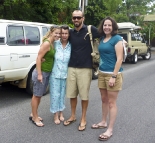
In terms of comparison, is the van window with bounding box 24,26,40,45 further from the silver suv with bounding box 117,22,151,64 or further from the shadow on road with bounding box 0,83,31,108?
the silver suv with bounding box 117,22,151,64

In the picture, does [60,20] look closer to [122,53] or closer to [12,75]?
[12,75]

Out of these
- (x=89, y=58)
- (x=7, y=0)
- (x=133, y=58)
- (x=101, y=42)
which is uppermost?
(x=7, y=0)

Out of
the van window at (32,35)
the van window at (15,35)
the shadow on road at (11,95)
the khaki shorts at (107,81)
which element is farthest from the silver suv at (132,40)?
the khaki shorts at (107,81)

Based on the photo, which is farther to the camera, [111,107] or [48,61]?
[48,61]

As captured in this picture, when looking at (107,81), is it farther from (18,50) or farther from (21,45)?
(21,45)

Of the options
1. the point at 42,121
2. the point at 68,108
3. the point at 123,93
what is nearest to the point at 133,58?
the point at 123,93

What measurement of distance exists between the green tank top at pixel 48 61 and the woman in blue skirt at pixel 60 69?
0.06 m

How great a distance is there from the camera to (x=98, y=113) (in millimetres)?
4672

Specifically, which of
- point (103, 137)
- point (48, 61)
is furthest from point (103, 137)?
point (48, 61)

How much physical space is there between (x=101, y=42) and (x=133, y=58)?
30.1 ft

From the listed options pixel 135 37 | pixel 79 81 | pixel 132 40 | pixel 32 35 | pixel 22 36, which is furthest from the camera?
pixel 135 37

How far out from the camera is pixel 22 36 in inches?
210

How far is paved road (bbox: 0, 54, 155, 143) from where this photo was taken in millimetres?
3592

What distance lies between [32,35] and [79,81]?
7.84 ft
